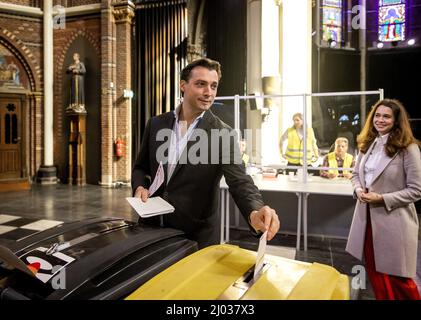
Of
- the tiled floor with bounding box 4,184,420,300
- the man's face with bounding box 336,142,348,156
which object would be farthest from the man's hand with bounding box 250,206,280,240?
the man's face with bounding box 336,142,348,156

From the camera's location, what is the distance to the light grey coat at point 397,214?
1969 mm

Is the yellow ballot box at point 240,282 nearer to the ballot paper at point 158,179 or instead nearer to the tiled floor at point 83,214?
the tiled floor at point 83,214

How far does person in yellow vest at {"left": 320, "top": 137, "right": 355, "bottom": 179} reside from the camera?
4.36 meters

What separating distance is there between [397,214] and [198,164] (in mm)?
1338

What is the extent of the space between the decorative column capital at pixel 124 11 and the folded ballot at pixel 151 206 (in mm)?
8074

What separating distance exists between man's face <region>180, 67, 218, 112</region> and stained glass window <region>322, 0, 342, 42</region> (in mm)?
10542

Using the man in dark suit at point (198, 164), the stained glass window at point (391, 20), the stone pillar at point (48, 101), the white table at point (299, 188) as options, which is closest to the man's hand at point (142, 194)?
the man in dark suit at point (198, 164)

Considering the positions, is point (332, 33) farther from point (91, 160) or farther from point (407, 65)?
point (91, 160)

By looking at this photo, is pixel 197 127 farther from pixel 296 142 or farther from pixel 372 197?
pixel 296 142

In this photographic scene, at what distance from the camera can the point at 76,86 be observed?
27.8 ft

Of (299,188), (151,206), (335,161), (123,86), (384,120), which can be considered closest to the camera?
(151,206)

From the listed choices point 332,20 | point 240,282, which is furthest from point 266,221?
point 332,20

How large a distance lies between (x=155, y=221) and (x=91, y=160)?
805cm

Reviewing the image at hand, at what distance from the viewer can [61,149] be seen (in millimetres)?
9086
